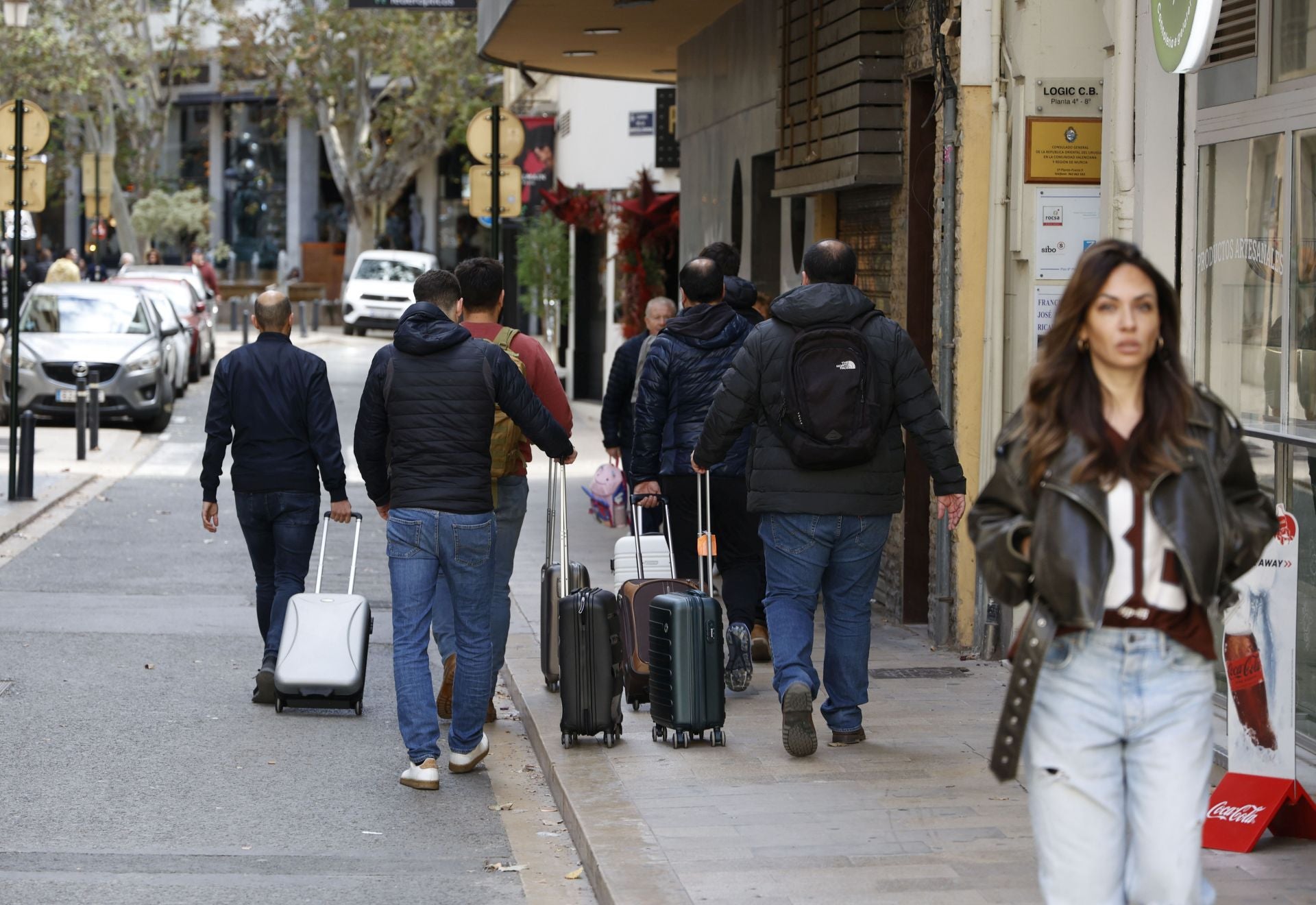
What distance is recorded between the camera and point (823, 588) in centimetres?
728

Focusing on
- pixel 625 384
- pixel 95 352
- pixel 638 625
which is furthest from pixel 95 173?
pixel 638 625

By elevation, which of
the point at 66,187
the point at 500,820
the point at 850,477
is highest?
the point at 66,187

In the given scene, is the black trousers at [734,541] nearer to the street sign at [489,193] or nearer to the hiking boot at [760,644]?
the hiking boot at [760,644]

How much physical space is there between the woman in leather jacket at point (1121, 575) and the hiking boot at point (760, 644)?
529 centimetres

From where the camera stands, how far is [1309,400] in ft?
21.8

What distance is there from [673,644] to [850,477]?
36.6 inches

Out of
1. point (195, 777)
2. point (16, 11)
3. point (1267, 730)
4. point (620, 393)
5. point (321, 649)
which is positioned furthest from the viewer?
point (16, 11)

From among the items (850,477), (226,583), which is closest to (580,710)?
(850,477)

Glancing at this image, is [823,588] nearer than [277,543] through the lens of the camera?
Yes

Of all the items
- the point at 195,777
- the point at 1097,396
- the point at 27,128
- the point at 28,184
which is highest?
the point at 27,128

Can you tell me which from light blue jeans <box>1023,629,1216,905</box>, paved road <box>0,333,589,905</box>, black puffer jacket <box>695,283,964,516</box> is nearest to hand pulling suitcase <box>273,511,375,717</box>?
paved road <box>0,333,589,905</box>

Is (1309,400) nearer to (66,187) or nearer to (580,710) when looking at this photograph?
(580,710)

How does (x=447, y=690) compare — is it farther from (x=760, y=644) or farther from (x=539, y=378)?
(x=760, y=644)

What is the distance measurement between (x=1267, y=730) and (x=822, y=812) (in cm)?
147
